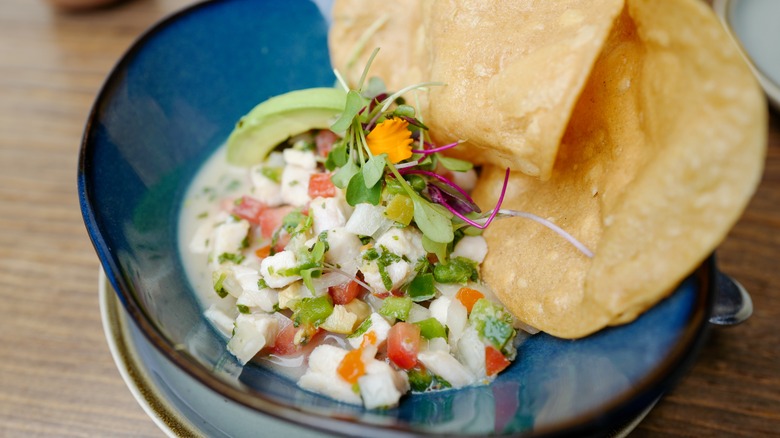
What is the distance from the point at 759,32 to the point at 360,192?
2.06m

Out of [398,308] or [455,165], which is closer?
[398,308]

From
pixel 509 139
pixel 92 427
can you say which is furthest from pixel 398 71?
pixel 92 427

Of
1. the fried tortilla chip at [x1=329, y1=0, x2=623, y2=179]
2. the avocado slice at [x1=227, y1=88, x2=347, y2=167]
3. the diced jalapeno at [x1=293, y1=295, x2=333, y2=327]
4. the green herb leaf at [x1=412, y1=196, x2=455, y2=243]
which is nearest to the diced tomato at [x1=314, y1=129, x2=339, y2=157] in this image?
the avocado slice at [x1=227, y1=88, x2=347, y2=167]

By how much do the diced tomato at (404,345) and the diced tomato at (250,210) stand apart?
73 centimetres

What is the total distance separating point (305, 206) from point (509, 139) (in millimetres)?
751

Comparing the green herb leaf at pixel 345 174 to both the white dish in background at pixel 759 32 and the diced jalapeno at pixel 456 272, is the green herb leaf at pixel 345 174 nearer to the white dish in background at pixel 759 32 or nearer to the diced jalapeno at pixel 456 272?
the diced jalapeno at pixel 456 272

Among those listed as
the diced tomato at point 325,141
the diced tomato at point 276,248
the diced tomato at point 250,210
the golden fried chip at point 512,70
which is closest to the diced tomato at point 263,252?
the diced tomato at point 276,248

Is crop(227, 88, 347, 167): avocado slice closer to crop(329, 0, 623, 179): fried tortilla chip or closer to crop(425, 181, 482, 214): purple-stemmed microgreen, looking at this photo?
crop(329, 0, 623, 179): fried tortilla chip

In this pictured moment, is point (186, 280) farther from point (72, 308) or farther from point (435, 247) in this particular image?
point (435, 247)

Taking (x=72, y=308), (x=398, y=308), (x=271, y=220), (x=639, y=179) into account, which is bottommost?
(x=72, y=308)

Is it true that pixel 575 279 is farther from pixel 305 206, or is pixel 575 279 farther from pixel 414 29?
pixel 414 29

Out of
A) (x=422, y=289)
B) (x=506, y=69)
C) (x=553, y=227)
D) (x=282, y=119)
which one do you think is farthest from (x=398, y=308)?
(x=282, y=119)

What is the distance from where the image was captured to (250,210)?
215cm

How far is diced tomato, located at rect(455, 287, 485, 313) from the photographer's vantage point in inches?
67.8
